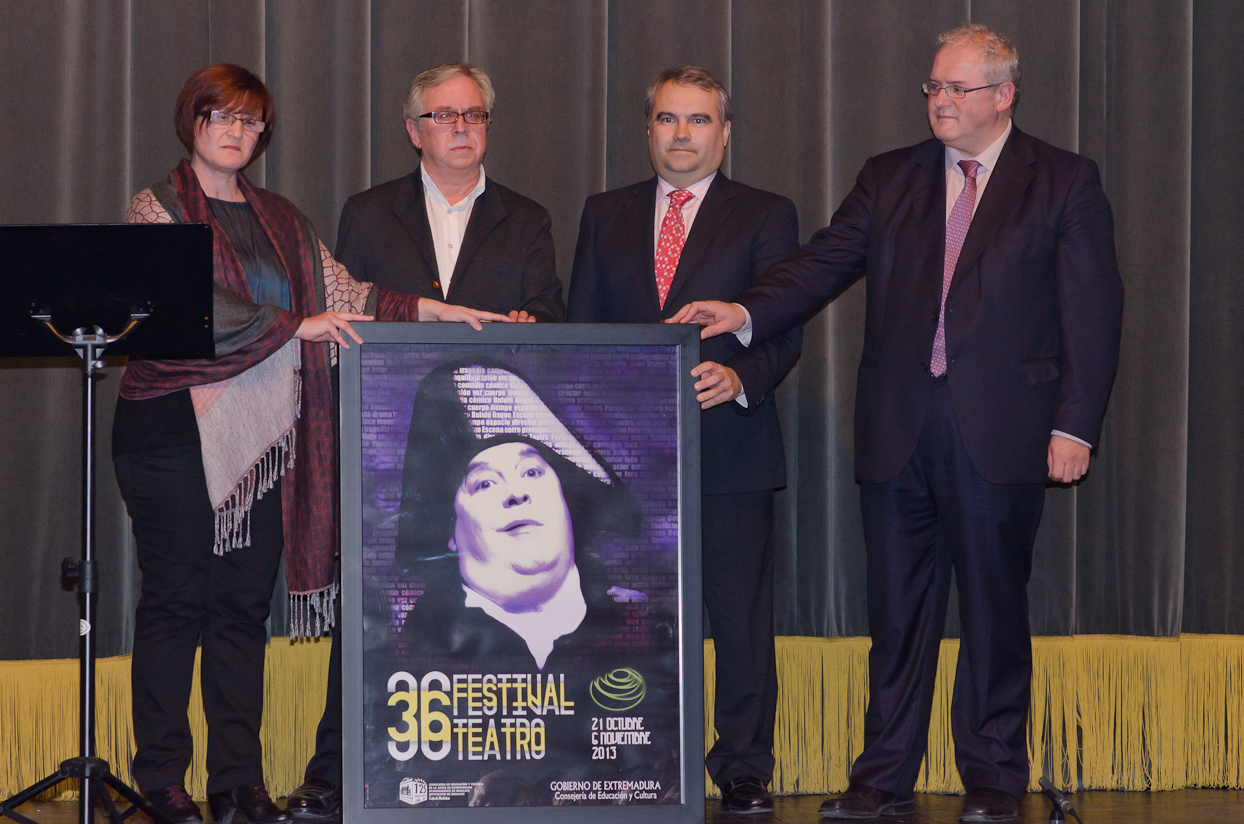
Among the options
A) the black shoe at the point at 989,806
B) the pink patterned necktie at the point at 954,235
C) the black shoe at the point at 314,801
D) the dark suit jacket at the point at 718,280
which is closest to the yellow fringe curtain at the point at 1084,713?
the black shoe at the point at 989,806

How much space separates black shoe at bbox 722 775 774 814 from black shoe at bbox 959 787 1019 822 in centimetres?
46

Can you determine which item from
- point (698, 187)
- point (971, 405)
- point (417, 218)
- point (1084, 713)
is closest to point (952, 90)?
point (698, 187)

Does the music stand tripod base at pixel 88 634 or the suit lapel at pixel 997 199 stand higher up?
the suit lapel at pixel 997 199

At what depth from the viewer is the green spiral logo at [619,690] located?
92.0 inches

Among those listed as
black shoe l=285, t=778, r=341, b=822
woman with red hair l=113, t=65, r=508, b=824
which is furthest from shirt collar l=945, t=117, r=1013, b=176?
black shoe l=285, t=778, r=341, b=822

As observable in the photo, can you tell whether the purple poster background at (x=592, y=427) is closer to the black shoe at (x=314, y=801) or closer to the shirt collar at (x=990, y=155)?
the black shoe at (x=314, y=801)

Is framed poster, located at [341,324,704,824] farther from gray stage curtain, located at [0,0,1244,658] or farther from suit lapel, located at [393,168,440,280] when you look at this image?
gray stage curtain, located at [0,0,1244,658]

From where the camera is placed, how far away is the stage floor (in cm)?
290

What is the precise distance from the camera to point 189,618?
9.05 feet

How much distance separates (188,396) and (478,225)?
80 centimetres

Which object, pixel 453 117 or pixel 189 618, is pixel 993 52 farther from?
pixel 189 618

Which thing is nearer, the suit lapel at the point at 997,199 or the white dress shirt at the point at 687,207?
the suit lapel at the point at 997,199

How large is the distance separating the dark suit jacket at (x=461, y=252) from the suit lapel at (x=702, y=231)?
11.6 inches

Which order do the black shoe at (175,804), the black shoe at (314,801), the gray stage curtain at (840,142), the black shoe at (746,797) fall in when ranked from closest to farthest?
1. the black shoe at (175,804)
2. the black shoe at (314,801)
3. the black shoe at (746,797)
4. the gray stage curtain at (840,142)
